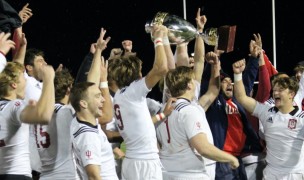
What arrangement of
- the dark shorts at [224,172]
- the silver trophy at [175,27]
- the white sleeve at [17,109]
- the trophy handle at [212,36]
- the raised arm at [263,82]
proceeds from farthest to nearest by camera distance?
the raised arm at [263,82] < the dark shorts at [224,172] < the trophy handle at [212,36] < the silver trophy at [175,27] < the white sleeve at [17,109]

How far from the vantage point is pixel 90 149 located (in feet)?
15.0

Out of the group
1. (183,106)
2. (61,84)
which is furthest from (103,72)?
(183,106)

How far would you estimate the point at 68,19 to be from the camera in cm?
827

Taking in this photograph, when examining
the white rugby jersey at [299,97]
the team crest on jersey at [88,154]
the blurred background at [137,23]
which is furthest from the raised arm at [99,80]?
the blurred background at [137,23]

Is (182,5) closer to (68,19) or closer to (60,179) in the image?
(68,19)

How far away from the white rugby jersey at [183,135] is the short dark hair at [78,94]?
736mm

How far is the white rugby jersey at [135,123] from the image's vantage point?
5180mm

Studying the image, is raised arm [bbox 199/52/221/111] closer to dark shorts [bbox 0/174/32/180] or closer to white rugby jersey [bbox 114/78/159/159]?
→ white rugby jersey [bbox 114/78/159/159]

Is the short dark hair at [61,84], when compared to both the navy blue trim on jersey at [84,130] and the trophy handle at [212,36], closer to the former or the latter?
the navy blue trim on jersey at [84,130]

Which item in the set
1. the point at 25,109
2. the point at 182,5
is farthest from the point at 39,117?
the point at 182,5

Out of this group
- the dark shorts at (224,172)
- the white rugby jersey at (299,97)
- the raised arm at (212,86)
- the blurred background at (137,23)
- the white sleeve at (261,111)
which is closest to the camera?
A: the raised arm at (212,86)

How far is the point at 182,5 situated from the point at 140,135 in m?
3.81

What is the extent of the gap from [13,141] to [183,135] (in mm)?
1251

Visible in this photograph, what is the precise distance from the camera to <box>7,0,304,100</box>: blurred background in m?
8.16
